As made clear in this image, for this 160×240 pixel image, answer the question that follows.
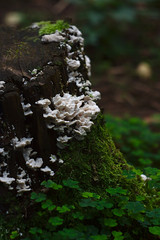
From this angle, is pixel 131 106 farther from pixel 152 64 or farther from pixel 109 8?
pixel 109 8

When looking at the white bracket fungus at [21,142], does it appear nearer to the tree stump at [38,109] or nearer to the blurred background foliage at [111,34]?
the tree stump at [38,109]

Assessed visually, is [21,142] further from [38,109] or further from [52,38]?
[52,38]

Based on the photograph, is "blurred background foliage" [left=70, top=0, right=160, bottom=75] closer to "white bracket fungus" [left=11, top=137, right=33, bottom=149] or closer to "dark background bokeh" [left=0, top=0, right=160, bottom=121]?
"dark background bokeh" [left=0, top=0, right=160, bottom=121]

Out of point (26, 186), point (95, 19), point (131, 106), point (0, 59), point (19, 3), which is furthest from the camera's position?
point (19, 3)

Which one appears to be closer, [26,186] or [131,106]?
[26,186]

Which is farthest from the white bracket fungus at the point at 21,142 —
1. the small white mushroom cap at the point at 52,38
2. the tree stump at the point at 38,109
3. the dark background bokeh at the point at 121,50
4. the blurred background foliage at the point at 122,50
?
the dark background bokeh at the point at 121,50

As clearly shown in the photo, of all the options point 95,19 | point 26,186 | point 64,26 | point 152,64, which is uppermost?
point 95,19

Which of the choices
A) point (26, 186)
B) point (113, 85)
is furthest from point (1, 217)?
point (113, 85)

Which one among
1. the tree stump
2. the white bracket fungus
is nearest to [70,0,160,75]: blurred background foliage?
the tree stump
